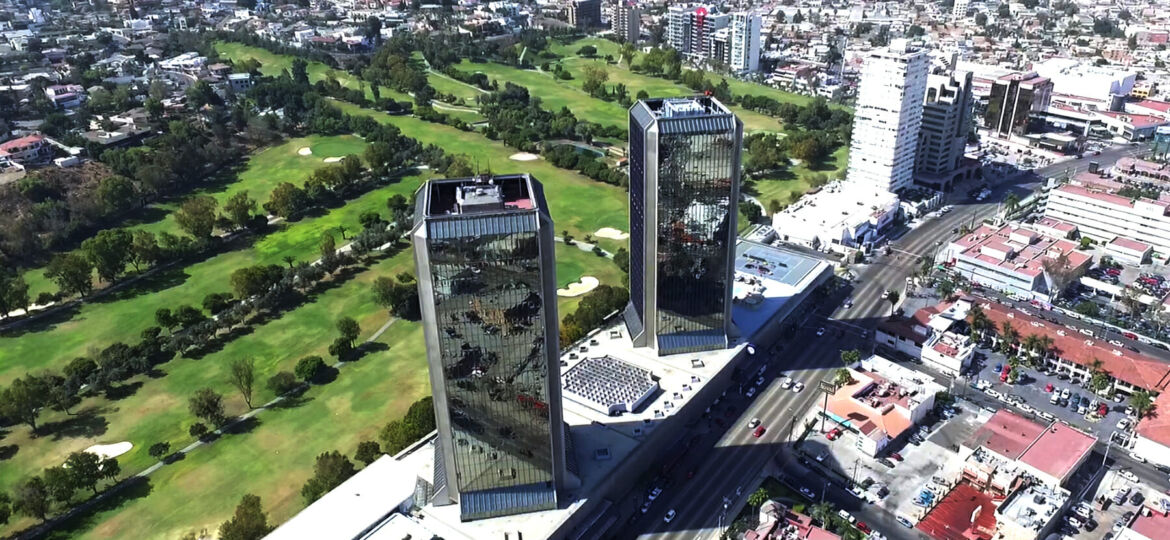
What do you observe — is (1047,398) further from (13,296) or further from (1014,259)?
(13,296)

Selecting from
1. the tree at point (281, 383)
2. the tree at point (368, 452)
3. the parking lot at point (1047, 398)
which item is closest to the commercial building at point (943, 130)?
the parking lot at point (1047, 398)

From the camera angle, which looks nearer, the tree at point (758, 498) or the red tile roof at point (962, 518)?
the red tile roof at point (962, 518)

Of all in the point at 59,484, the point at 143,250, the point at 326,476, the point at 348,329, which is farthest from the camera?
the point at 143,250

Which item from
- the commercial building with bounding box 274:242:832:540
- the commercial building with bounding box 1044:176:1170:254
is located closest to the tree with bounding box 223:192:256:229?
the commercial building with bounding box 274:242:832:540

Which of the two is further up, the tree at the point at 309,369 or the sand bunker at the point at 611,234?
the sand bunker at the point at 611,234

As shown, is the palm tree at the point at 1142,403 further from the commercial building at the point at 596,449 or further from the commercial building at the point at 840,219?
the commercial building at the point at 840,219

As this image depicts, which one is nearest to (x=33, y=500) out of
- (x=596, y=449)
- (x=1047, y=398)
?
(x=596, y=449)

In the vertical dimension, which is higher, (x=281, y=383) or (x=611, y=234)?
(x=611, y=234)
